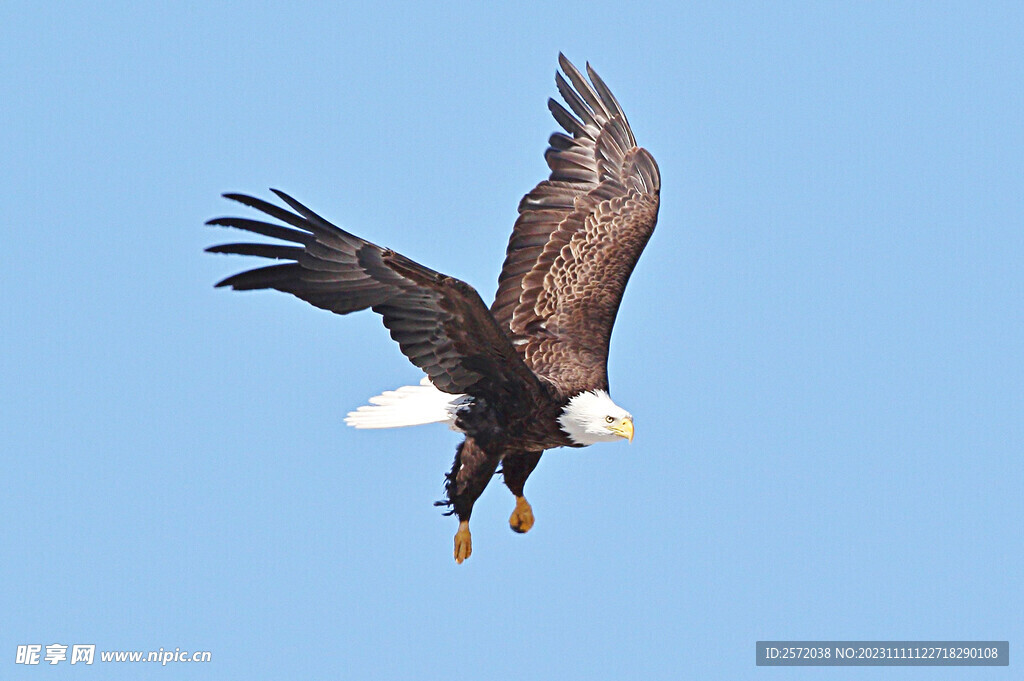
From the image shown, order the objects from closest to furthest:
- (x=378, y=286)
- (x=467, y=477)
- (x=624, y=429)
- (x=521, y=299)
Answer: (x=378, y=286) → (x=624, y=429) → (x=467, y=477) → (x=521, y=299)

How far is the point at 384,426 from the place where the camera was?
10.9 meters

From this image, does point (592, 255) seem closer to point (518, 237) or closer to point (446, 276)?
point (518, 237)

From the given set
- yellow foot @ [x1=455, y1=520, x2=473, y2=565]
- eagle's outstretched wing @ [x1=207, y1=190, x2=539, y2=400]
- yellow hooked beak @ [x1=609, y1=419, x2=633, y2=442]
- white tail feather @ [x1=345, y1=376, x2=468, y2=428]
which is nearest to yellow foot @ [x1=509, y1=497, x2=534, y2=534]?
yellow foot @ [x1=455, y1=520, x2=473, y2=565]

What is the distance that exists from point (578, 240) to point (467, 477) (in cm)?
214

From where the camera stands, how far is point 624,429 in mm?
10352

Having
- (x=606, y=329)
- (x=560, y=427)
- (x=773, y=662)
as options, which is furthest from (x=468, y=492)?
(x=773, y=662)

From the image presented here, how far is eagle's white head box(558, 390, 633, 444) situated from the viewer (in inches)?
408

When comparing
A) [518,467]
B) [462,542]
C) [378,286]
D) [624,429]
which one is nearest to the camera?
[378,286]

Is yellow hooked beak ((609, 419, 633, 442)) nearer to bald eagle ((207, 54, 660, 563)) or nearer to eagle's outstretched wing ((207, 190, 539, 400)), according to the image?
bald eagle ((207, 54, 660, 563))

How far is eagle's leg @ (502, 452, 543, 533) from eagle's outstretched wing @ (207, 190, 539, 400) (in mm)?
1246

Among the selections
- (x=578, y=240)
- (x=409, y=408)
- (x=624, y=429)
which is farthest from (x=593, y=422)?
(x=578, y=240)

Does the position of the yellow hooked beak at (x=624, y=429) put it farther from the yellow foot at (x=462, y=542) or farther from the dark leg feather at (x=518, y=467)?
the yellow foot at (x=462, y=542)

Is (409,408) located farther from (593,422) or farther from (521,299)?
(593,422)

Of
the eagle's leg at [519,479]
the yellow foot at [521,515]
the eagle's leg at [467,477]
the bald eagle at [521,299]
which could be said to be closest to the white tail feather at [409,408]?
the bald eagle at [521,299]
